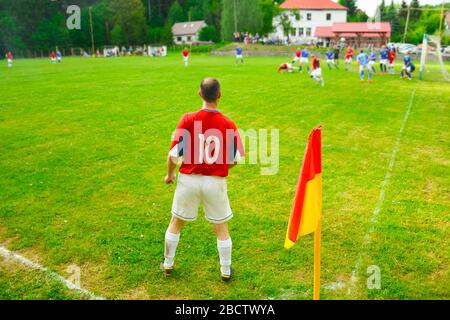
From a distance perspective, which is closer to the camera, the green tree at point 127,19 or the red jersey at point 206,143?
the red jersey at point 206,143

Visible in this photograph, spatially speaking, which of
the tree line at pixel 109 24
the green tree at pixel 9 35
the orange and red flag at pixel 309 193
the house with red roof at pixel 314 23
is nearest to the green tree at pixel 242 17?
the tree line at pixel 109 24

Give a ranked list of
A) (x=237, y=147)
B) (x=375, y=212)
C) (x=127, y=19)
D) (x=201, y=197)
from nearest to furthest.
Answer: (x=237, y=147), (x=201, y=197), (x=375, y=212), (x=127, y=19)

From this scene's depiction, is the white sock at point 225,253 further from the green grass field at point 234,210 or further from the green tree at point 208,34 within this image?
the green tree at point 208,34

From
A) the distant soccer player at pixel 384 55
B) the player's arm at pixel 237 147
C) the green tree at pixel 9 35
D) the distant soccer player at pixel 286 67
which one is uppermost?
the green tree at pixel 9 35

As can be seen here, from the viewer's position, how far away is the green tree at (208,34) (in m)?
90.3

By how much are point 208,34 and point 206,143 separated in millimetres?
90428

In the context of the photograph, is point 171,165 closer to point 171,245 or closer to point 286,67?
point 171,245

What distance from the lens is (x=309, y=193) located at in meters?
3.88

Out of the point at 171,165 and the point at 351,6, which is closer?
the point at 171,165

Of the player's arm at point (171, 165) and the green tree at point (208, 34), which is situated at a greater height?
the green tree at point (208, 34)

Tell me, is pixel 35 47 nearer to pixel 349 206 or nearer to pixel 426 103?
pixel 426 103

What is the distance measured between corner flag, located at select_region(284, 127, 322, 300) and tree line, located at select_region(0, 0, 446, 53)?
243 ft

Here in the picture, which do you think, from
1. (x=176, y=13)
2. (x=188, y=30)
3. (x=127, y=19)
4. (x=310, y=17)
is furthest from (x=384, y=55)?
(x=176, y=13)

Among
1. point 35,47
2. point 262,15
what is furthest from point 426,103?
point 35,47
